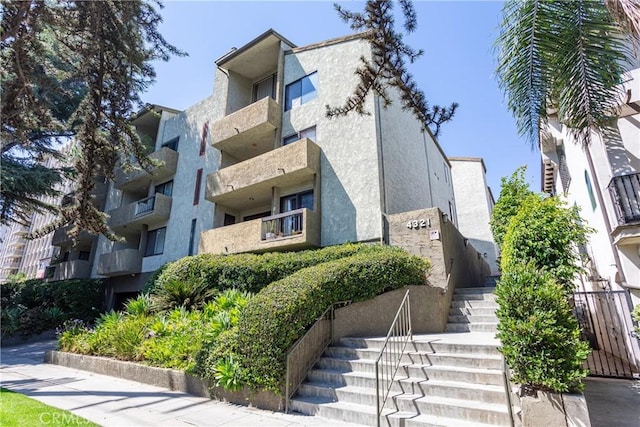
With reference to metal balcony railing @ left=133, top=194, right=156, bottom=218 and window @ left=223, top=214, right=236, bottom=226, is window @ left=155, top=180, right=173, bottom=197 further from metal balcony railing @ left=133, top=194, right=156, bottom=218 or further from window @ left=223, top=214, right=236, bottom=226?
window @ left=223, top=214, right=236, bottom=226

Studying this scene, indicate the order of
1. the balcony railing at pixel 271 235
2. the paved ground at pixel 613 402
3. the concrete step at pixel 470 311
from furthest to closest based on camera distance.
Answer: the balcony railing at pixel 271 235
the concrete step at pixel 470 311
the paved ground at pixel 613 402

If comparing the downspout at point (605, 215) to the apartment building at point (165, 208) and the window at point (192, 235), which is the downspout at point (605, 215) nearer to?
the apartment building at point (165, 208)

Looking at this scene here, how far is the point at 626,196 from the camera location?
8078mm

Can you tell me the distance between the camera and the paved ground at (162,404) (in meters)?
5.19

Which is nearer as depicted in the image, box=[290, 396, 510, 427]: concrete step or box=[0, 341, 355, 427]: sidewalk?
box=[290, 396, 510, 427]: concrete step

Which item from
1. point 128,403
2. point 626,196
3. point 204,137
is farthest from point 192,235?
point 626,196

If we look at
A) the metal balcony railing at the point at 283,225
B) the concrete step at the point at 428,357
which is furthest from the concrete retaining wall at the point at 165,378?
the metal balcony railing at the point at 283,225

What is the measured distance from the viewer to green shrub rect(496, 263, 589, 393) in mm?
4035

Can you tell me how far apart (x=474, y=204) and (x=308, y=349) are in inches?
891

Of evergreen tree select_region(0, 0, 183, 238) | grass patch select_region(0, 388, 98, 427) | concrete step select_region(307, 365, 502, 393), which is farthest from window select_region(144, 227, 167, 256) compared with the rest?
concrete step select_region(307, 365, 502, 393)

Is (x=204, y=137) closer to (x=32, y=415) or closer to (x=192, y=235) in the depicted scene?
(x=192, y=235)

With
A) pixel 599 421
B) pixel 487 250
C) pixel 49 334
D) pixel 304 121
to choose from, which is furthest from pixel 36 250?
pixel 599 421

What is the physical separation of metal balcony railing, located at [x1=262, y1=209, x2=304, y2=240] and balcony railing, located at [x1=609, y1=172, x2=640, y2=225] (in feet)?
31.9

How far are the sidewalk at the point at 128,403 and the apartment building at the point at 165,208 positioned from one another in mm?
8961
